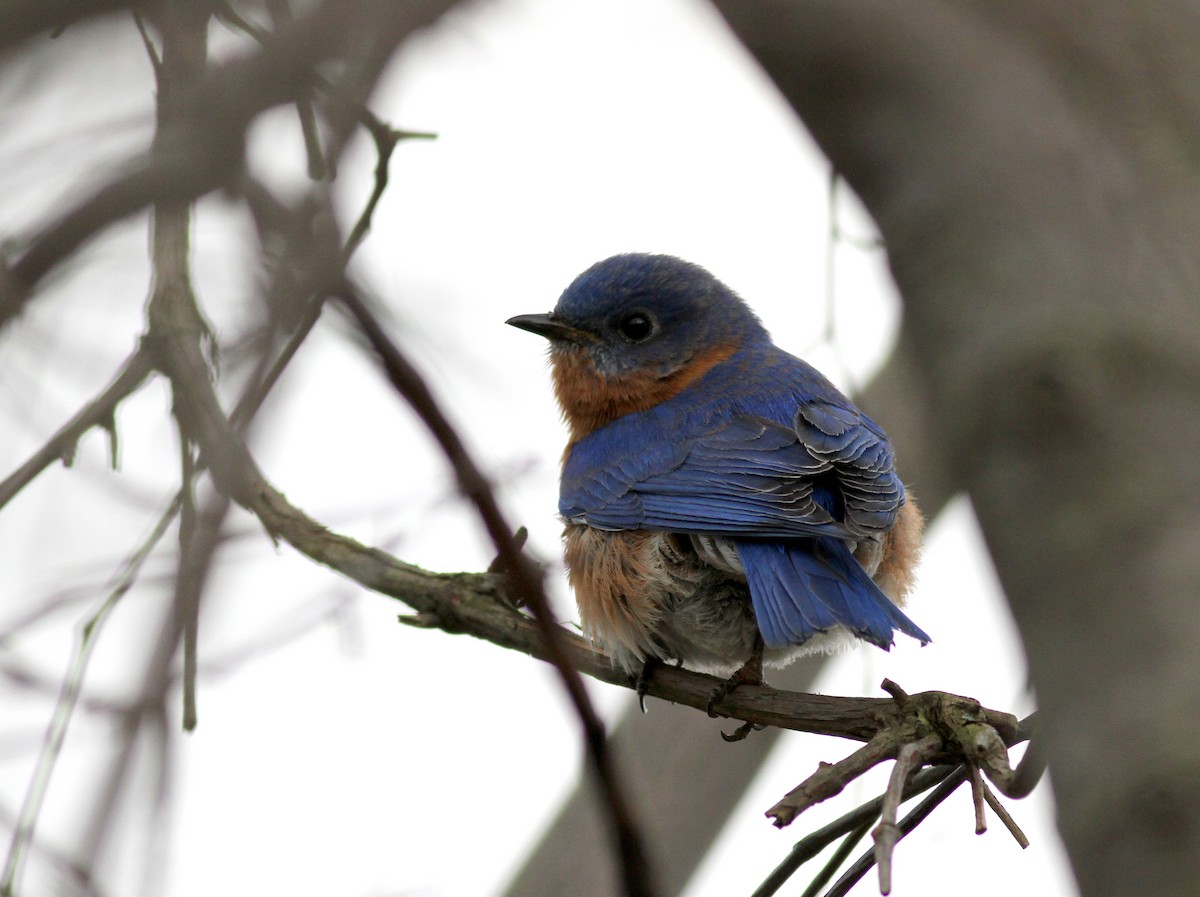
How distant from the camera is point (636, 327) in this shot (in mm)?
5582

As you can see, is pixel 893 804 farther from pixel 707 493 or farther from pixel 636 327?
pixel 636 327

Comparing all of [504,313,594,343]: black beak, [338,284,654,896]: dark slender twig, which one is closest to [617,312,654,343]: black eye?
[504,313,594,343]: black beak

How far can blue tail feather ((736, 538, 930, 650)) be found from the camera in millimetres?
3543

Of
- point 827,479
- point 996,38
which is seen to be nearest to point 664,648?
point 827,479

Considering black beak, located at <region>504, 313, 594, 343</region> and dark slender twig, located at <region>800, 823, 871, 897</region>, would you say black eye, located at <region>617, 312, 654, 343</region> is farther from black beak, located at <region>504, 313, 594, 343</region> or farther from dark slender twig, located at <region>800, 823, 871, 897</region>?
dark slender twig, located at <region>800, 823, 871, 897</region>

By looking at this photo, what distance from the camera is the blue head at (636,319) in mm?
5512

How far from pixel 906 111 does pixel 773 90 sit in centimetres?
36

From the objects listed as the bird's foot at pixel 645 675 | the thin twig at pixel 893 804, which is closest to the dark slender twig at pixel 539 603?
the thin twig at pixel 893 804

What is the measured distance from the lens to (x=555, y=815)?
5.21 meters

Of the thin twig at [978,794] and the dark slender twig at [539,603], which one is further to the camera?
the thin twig at [978,794]

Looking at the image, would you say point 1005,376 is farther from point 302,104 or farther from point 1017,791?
point 302,104

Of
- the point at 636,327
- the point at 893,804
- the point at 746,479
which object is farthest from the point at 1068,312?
the point at 636,327

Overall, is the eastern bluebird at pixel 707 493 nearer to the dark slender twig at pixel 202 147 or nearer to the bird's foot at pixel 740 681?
the bird's foot at pixel 740 681

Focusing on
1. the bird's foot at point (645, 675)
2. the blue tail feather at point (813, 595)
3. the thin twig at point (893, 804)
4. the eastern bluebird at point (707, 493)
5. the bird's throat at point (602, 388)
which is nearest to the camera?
the thin twig at point (893, 804)
